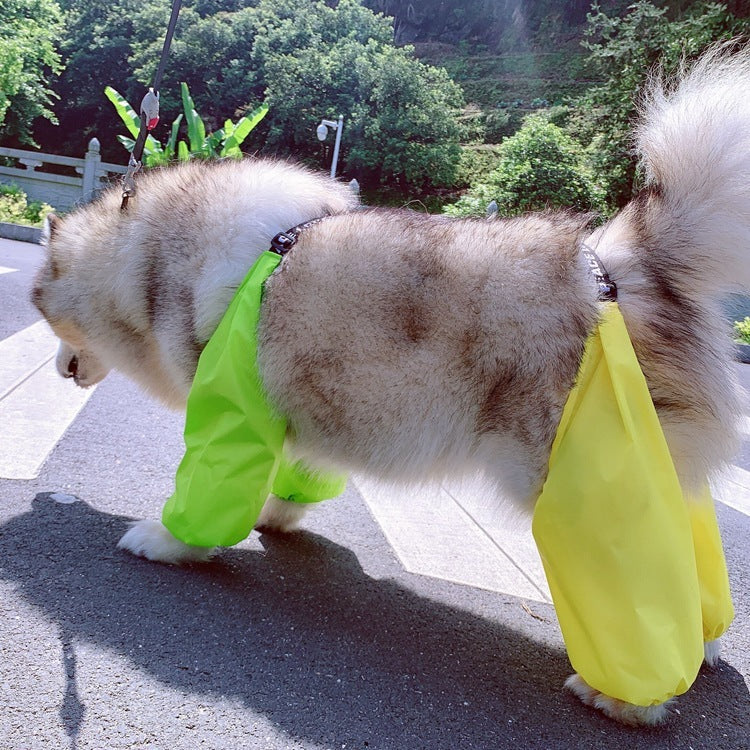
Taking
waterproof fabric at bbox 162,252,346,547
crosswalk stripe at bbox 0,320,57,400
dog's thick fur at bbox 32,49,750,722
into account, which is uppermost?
dog's thick fur at bbox 32,49,750,722

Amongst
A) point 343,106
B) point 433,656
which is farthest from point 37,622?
point 343,106

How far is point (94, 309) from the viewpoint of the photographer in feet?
10.8

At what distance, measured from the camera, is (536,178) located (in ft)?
80.7

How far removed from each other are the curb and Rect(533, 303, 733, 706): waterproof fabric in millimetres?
20352

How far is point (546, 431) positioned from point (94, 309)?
222 cm

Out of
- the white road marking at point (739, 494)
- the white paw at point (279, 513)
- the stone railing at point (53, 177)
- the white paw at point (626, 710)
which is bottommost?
the stone railing at point (53, 177)

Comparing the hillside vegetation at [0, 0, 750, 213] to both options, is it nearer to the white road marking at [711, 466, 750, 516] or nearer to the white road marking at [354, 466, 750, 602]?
the white road marking at [711, 466, 750, 516]

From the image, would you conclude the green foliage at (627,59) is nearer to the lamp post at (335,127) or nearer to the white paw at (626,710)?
the lamp post at (335,127)

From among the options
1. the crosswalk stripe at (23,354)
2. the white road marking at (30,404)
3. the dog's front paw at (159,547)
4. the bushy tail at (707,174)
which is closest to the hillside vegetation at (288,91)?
the crosswalk stripe at (23,354)

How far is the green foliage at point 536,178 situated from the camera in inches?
963

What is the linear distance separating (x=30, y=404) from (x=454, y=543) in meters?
2.77

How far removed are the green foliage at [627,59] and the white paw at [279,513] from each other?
22471 millimetres

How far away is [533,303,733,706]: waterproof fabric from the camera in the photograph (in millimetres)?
2010

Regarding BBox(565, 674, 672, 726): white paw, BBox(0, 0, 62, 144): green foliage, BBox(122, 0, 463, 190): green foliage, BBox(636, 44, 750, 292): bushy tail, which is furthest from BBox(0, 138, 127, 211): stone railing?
BBox(565, 674, 672, 726): white paw
